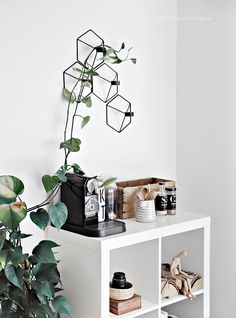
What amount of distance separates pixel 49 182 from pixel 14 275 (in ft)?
1.59

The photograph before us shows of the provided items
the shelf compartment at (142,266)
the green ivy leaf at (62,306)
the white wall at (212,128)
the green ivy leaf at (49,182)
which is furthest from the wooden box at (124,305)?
the white wall at (212,128)

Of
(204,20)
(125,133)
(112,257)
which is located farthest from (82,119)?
(204,20)

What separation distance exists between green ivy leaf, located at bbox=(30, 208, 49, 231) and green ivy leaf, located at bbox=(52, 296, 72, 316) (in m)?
0.30

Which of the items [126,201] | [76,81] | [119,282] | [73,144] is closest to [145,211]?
[126,201]

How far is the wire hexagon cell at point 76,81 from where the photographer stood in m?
2.41

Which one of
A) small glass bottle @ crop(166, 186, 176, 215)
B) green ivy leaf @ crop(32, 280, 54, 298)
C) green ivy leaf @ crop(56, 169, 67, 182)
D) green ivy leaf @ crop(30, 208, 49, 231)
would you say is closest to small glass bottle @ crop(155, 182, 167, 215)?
small glass bottle @ crop(166, 186, 176, 215)

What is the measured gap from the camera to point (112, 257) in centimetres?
261

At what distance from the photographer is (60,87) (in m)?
2.39

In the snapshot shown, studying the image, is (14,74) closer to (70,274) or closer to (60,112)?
(60,112)

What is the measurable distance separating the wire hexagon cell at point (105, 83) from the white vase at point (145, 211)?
1.78 ft

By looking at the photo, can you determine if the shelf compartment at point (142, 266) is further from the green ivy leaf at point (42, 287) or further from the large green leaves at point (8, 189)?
the large green leaves at point (8, 189)

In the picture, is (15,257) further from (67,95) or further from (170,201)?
(170,201)

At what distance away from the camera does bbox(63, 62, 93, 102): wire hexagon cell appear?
94.9 inches

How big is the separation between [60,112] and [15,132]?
258 mm
